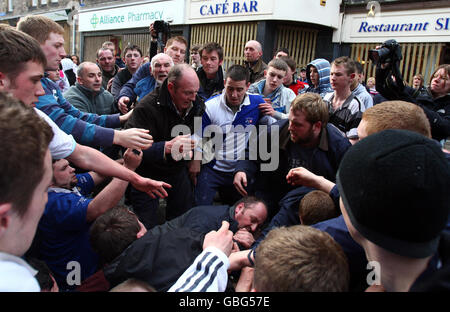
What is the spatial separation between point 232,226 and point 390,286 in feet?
5.00

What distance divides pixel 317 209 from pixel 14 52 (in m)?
1.98

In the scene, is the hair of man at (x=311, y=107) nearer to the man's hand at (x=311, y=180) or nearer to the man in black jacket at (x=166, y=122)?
the man's hand at (x=311, y=180)

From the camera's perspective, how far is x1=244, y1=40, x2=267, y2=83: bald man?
5.02 m

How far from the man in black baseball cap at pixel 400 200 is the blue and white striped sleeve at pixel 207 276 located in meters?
0.63

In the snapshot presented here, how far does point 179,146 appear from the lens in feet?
8.81

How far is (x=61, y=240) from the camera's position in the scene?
2.04 m

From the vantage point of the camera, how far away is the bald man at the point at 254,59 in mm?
5023

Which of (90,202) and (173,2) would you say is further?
(173,2)

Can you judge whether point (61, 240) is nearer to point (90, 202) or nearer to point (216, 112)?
point (90, 202)

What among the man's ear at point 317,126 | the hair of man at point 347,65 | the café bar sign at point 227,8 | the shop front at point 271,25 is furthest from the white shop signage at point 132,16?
the man's ear at point 317,126

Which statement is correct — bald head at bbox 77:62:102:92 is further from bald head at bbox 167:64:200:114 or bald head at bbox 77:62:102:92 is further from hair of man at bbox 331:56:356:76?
hair of man at bbox 331:56:356:76

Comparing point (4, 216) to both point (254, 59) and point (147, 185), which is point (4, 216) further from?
point (254, 59)

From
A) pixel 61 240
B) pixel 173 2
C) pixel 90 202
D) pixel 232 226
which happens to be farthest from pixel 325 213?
pixel 173 2

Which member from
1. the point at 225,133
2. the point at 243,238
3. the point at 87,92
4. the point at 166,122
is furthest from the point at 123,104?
the point at 243,238
